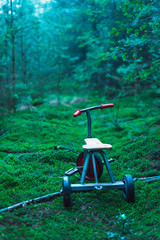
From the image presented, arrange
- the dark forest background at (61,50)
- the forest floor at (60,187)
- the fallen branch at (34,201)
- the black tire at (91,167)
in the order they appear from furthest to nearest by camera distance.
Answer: the dark forest background at (61,50)
the black tire at (91,167)
the fallen branch at (34,201)
the forest floor at (60,187)

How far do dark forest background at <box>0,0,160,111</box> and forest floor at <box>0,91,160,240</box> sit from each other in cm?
140

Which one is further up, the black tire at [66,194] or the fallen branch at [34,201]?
the black tire at [66,194]

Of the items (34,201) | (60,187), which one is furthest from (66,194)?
(60,187)

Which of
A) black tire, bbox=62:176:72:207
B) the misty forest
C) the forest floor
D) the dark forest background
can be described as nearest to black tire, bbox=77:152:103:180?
the misty forest

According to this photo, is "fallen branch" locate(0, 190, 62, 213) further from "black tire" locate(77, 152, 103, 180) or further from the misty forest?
"black tire" locate(77, 152, 103, 180)

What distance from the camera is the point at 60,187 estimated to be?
13.0 ft

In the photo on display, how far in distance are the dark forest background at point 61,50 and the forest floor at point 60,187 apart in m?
1.40

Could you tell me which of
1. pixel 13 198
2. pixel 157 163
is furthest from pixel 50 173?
pixel 157 163

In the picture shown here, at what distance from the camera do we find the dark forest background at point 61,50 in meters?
6.21

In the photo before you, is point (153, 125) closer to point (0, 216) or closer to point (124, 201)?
point (124, 201)

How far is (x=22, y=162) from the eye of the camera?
16.3ft

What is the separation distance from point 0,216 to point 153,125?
5056 millimetres

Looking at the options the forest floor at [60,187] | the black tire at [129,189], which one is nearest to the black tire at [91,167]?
the forest floor at [60,187]

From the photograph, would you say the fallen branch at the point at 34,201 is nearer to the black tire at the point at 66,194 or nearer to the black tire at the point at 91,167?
the black tire at the point at 66,194
